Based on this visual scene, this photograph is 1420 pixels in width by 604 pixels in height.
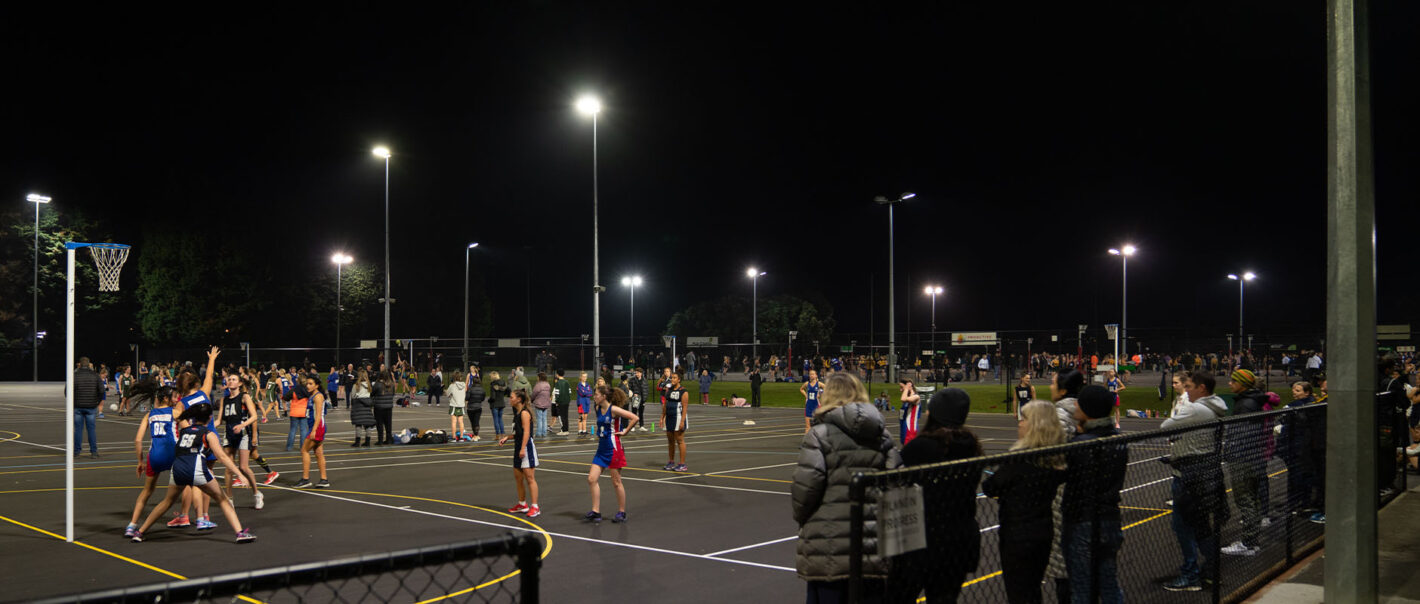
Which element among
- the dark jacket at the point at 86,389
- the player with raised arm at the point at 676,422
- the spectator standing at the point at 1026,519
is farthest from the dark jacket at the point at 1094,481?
the dark jacket at the point at 86,389

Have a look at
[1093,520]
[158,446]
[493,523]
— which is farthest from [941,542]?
[158,446]

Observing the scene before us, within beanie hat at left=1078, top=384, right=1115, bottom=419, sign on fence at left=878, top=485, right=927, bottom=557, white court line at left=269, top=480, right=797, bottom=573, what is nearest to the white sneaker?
beanie hat at left=1078, top=384, right=1115, bottom=419

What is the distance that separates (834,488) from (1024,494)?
45.6 inches

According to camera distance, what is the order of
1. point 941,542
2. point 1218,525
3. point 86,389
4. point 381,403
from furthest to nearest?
point 381,403, point 86,389, point 1218,525, point 941,542

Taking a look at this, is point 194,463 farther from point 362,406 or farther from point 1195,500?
point 362,406

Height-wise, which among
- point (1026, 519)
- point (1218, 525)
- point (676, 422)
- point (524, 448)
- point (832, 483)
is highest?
point (832, 483)

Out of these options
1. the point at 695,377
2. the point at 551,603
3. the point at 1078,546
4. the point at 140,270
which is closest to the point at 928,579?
the point at 1078,546

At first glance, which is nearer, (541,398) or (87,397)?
(87,397)

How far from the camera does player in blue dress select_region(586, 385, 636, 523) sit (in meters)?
12.2

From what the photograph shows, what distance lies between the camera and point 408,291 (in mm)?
82625

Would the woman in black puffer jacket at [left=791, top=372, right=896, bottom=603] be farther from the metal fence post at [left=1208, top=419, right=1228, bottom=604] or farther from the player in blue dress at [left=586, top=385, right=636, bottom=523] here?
the player in blue dress at [left=586, top=385, right=636, bottom=523]

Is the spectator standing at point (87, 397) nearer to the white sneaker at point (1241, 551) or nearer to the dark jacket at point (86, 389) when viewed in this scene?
the dark jacket at point (86, 389)

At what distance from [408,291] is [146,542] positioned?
2931 inches

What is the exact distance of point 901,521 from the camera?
4.24 m
